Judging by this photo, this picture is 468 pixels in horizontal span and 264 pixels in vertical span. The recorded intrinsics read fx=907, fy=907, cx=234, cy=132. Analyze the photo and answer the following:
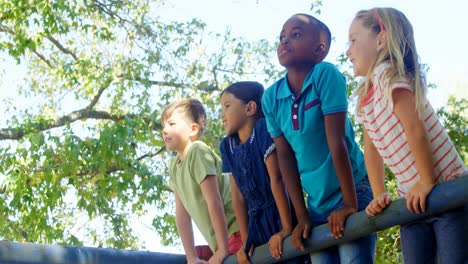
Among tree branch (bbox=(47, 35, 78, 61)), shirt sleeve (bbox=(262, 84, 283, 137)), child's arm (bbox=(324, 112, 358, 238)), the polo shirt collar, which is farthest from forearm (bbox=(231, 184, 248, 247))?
tree branch (bbox=(47, 35, 78, 61))

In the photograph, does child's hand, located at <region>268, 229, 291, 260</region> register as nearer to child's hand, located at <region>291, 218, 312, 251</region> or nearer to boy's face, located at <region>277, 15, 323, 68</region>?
child's hand, located at <region>291, 218, 312, 251</region>

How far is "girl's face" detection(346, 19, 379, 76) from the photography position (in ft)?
9.52

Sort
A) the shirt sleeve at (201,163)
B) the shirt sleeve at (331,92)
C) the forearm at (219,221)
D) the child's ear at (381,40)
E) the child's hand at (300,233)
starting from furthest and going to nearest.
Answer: the shirt sleeve at (201,163), the forearm at (219,221), the shirt sleeve at (331,92), the child's hand at (300,233), the child's ear at (381,40)

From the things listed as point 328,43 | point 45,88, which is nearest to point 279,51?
point 328,43

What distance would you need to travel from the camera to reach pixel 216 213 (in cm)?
390

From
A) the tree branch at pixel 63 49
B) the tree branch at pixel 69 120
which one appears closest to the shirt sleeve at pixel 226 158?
the tree branch at pixel 69 120

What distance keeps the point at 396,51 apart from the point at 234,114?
46.6 inches

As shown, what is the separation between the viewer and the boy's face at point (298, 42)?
11.2 ft

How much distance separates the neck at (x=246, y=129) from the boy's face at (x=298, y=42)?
1.55 ft

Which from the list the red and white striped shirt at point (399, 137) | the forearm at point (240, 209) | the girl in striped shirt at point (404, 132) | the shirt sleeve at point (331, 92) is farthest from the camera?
the forearm at point (240, 209)

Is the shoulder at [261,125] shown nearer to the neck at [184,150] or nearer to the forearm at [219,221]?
the forearm at [219,221]

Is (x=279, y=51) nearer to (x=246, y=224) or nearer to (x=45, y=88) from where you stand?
(x=246, y=224)

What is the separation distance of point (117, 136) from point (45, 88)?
308 centimetres

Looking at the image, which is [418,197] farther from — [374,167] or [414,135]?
[374,167]
